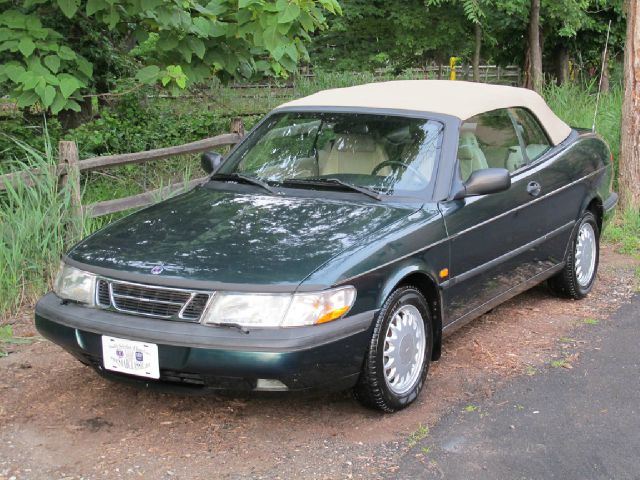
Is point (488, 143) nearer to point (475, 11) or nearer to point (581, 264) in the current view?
point (581, 264)

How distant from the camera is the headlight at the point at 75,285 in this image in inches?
161

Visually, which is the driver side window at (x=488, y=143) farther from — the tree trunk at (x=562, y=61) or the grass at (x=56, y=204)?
the tree trunk at (x=562, y=61)

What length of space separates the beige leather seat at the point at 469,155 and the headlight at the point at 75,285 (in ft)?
7.18

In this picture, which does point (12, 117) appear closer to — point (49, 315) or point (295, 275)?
point (49, 315)

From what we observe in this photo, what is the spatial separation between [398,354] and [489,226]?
1187 millimetres

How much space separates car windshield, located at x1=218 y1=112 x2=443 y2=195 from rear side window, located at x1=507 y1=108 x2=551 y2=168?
101cm

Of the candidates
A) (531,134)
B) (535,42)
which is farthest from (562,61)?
(531,134)

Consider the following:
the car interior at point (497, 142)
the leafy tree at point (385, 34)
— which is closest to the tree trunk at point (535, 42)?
the leafy tree at point (385, 34)

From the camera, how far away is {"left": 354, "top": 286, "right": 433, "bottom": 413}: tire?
13.1ft

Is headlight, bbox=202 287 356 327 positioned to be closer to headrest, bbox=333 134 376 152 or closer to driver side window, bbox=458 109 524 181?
headrest, bbox=333 134 376 152

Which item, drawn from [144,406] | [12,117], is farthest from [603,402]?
[12,117]

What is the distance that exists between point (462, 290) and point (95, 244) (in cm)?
203

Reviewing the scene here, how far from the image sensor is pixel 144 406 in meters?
4.36

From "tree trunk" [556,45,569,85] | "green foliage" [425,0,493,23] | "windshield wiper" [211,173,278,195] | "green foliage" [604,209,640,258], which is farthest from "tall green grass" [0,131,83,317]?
"tree trunk" [556,45,569,85]
